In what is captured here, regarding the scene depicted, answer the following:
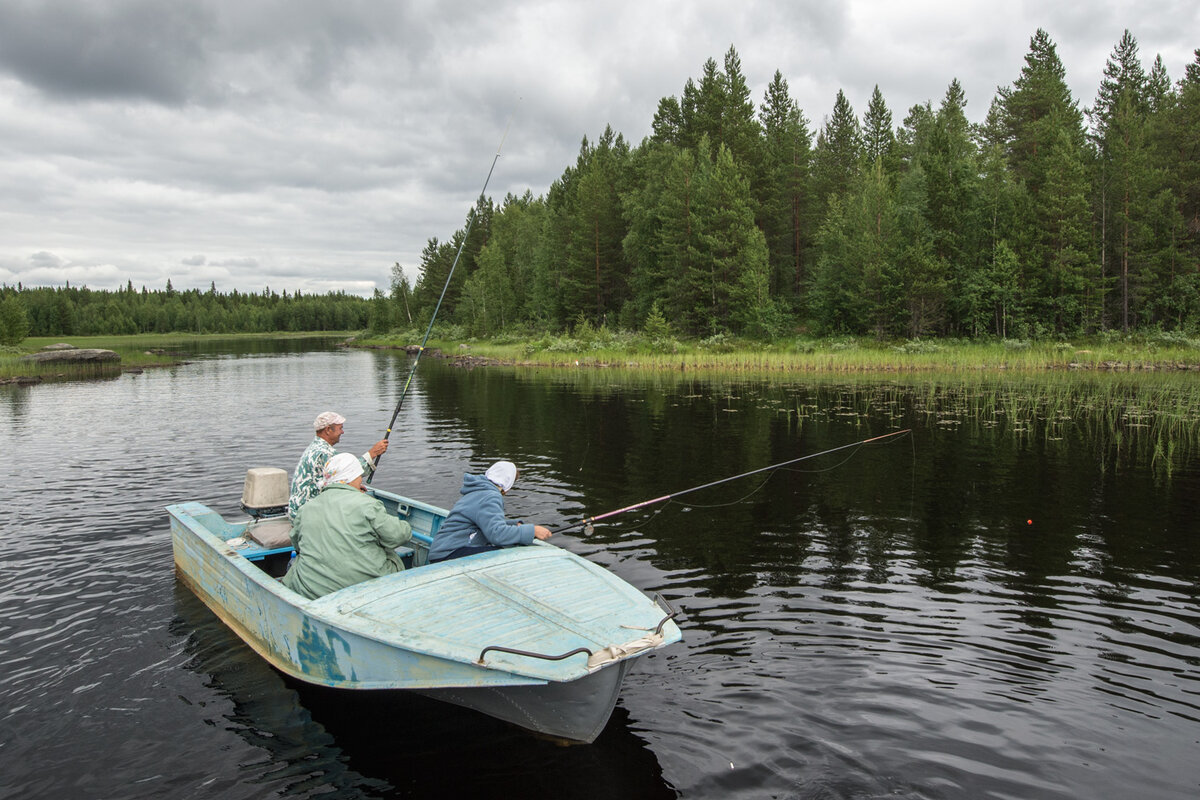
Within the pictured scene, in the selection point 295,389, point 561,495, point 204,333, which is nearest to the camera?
point 561,495

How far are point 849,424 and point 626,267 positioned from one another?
48.4m

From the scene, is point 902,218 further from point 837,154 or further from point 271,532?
point 271,532

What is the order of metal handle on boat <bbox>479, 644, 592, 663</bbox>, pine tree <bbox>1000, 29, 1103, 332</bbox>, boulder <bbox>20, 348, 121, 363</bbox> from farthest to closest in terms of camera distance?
boulder <bbox>20, 348, 121, 363</bbox> < pine tree <bbox>1000, 29, 1103, 332</bbox> < metal handle on boat <bbox>479, 644, 592, 663</bbox>

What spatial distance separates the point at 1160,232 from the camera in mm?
46688

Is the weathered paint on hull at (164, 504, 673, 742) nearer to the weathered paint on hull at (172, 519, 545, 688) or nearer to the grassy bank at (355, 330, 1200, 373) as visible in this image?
the weathered paint on hull at (172, 519, 545, 688)

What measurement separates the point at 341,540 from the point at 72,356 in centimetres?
6117

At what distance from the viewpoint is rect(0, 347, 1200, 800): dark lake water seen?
5.36 meters

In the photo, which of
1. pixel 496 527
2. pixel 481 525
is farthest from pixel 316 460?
pixel 496 527

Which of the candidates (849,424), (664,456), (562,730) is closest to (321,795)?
(562,730)

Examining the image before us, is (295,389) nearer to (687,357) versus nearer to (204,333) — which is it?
(687,357)

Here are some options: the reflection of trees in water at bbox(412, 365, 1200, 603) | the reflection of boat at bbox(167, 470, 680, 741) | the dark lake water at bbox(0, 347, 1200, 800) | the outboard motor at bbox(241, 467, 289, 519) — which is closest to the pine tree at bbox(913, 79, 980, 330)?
the reflection of trees in water at bbox(412, 365, 1200, 603)

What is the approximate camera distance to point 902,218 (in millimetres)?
50938

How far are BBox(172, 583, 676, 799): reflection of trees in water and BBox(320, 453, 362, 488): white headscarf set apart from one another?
2.08 m

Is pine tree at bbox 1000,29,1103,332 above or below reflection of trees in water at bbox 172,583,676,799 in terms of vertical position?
above
